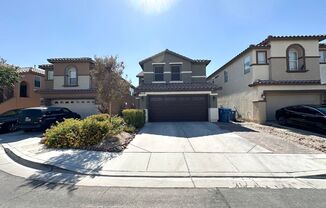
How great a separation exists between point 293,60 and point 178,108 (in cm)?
1044

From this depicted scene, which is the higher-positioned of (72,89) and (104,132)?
(72,89)

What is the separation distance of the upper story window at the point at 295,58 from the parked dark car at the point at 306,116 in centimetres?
445

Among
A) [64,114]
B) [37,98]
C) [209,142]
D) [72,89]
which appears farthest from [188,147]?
[37,98]

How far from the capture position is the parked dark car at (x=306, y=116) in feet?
Answer: 39.8

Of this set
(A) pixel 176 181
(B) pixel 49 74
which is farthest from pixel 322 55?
(B) pixel 49 74

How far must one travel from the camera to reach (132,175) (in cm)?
600

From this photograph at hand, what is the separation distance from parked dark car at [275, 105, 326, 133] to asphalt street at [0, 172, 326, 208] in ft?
29.5

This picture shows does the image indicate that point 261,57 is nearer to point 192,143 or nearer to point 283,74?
point 283,74

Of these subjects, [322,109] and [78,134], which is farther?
[322,109]

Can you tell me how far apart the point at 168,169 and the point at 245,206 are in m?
2.68

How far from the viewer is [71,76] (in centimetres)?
1981

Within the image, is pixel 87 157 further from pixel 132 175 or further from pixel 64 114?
pixel 64 114

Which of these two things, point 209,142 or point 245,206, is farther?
point 209,142

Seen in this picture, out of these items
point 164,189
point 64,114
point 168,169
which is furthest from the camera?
point 64,114
